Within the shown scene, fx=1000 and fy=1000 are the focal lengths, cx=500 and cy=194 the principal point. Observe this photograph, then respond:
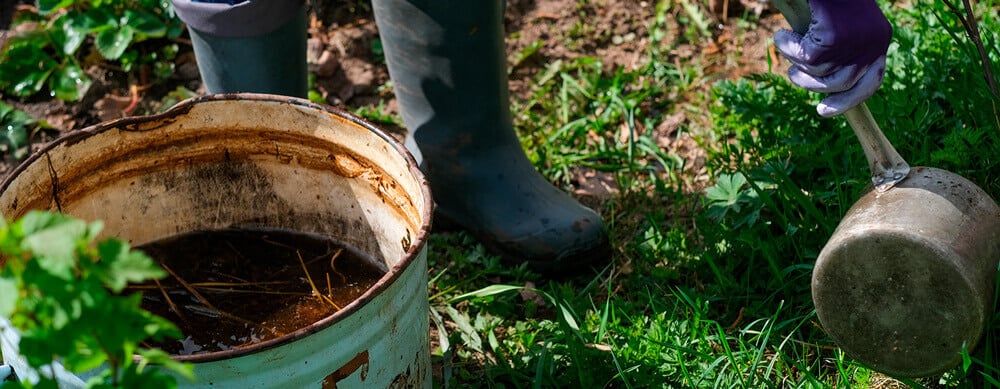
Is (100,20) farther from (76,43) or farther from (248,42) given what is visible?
(248,42)

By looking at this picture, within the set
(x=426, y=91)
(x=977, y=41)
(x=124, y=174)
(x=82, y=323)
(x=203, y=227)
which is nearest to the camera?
(x=82, y=323)

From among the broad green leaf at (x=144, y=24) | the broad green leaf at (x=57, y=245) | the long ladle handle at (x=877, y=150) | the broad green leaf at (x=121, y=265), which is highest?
the broad green leaf at (x=57, y=245)

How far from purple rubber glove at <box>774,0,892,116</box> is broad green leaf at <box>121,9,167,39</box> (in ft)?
6.85

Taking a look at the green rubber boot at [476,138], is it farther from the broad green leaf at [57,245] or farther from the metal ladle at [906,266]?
the broad green leaf at [57,245]

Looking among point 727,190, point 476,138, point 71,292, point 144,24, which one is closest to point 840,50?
point 727,190

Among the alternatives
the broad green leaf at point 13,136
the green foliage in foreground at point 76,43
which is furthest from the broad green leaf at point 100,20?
the broad green leaf at point 13,136

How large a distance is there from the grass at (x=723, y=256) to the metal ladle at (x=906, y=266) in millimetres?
97

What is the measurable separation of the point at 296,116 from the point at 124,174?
397mm

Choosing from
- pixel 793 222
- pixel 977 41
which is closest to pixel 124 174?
pixel 793 222

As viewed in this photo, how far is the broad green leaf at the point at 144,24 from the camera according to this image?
3049mm

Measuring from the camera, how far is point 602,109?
9.77 ft

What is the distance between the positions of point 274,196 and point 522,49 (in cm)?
129

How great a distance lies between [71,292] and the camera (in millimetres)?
898

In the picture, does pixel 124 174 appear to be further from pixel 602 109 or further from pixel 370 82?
pixel 602 109
